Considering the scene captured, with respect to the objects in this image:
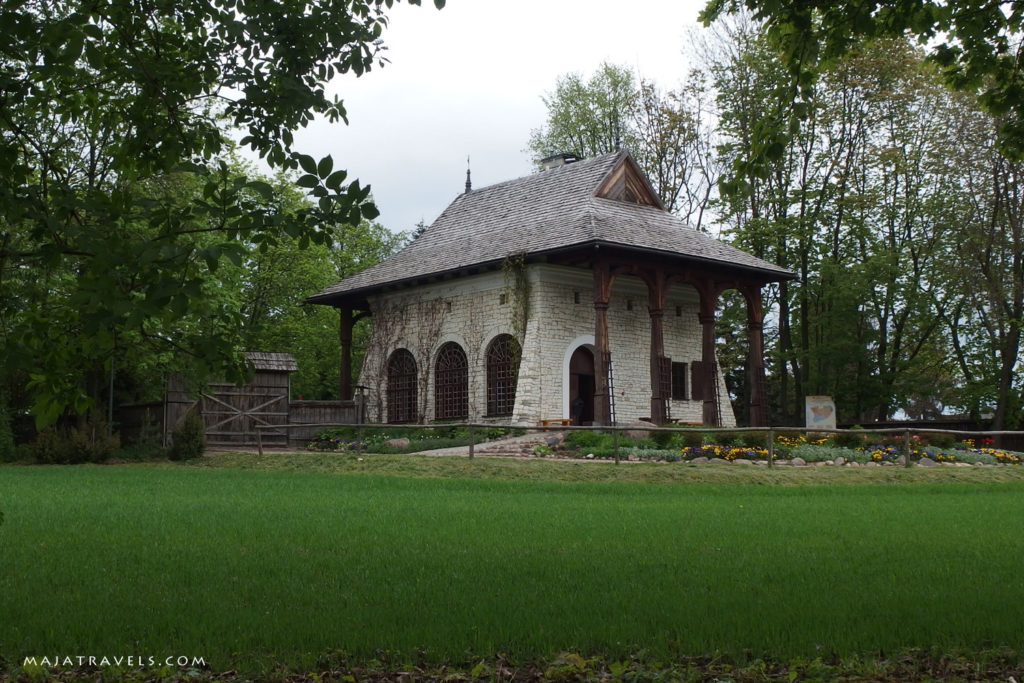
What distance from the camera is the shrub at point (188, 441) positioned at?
78.4 ft

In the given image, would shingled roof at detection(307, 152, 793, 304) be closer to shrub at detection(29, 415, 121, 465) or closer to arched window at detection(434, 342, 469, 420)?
arched window at detection(434, 342, 469, 420)

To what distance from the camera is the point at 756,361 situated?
29984mm

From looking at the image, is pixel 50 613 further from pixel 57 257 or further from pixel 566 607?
pixel 566 607

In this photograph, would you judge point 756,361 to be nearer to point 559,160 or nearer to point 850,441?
point 850,441

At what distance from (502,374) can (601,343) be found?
360 centimetres

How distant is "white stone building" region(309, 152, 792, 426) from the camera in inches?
1072

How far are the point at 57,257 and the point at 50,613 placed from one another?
2112 millimetres

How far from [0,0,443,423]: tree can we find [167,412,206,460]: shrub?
15555 millimetres

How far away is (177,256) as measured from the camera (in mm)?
5566

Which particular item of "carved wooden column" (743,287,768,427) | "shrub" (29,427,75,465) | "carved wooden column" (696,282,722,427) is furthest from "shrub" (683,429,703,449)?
"shrub" (29,427,75,465)

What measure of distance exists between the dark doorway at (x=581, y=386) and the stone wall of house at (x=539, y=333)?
0.48 m

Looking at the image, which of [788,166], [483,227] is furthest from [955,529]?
[788,166]

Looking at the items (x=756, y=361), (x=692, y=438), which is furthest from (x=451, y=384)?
(x=692, y=438)

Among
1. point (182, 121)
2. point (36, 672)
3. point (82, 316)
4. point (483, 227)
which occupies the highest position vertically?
point (483, 227)
